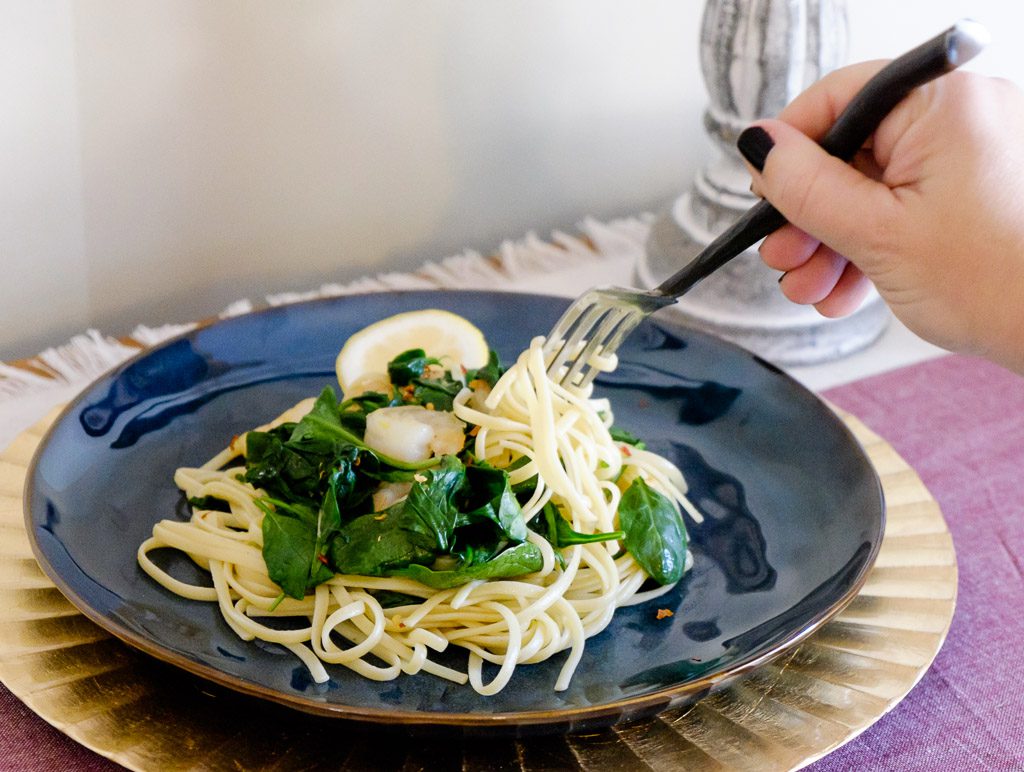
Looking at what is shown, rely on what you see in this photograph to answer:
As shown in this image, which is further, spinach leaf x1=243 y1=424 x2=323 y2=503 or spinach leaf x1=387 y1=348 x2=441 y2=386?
spinach leaf x1=387 y1=348 x2=441 y2=386

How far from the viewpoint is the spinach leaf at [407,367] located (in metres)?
1.68

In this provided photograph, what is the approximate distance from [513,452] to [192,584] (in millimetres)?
481

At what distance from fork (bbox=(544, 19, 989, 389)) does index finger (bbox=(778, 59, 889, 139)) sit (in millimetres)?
84

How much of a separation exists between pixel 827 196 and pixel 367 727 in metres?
0.80

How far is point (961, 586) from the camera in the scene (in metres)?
1.62

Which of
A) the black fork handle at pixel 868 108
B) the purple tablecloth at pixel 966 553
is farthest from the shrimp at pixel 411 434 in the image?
the purple tablecloth at pixel 966 553

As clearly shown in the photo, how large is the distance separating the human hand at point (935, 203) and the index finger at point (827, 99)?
0.26 ft

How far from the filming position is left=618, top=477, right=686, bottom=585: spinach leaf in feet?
4.83

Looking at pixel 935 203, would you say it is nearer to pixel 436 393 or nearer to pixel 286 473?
pixel 436 393

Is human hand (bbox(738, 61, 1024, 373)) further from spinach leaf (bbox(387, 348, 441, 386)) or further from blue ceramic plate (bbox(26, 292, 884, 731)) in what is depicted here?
spinach leaf (bbox(387, 348, 441, 386))

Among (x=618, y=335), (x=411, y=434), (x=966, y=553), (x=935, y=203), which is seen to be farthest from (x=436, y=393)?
(x=966, y=553)

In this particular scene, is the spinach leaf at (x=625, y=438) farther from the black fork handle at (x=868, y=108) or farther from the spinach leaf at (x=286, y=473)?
the spinach leaf at (x=286, y=473)

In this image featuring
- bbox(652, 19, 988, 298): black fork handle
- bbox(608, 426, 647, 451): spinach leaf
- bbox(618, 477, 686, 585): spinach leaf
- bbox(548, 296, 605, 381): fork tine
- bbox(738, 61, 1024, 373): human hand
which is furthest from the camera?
bbox(608, 426, 647, 451): spinach leaf

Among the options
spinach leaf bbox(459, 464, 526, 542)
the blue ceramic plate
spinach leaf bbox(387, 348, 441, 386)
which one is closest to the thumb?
the blue ceramic plate
